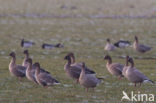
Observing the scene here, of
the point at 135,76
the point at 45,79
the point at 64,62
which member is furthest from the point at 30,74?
the point at 64,62

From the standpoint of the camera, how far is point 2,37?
38625 millimetres

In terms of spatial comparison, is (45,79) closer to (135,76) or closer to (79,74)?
(79,74)

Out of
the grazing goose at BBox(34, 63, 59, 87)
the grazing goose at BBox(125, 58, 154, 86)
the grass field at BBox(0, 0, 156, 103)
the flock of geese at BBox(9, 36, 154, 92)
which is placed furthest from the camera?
the grazing goose at BBox(125, 58, 154, 86)

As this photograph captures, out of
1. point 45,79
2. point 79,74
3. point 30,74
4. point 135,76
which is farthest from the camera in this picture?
point 79,74

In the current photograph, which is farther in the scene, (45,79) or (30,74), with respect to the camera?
(30,74)

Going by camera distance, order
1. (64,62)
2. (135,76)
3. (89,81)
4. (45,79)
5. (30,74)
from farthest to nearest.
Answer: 1. (64,62)
2. (30,74)
3. (135,76)
4. (45,79)
5. (89,81)

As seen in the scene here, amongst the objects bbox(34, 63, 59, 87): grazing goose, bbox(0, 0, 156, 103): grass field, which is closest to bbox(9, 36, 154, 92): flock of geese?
bbox(34, 63, 59, 87): grazing goose

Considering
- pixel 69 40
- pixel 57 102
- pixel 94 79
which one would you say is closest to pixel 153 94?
pixel 94 79

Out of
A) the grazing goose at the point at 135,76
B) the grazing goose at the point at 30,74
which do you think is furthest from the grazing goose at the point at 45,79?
the grazing goose at the point at 135,76

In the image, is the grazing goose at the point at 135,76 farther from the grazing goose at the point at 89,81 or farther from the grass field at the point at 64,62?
the grazing goose at the point at 89,81

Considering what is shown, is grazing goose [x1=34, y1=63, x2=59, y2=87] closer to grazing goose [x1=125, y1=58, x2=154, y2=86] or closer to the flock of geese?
the flock of geese

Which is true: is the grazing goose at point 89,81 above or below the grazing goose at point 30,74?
below

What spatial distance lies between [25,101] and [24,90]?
83.9 inches

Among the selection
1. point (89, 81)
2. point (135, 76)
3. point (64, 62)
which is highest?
point (64, 62)
